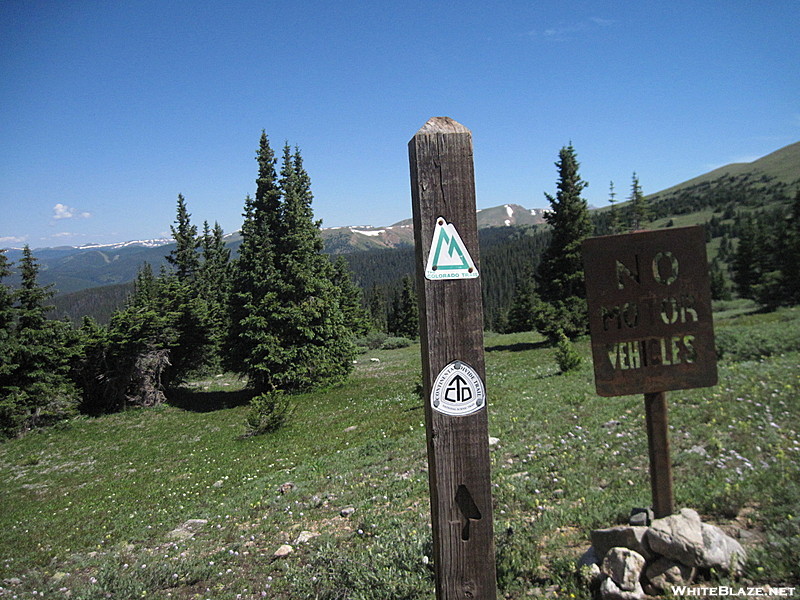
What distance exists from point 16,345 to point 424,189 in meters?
25.8

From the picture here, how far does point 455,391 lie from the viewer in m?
2.21

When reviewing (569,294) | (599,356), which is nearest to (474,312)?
(599,356)

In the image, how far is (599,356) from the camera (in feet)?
11.1

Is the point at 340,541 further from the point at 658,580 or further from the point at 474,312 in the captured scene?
the point at 474,312

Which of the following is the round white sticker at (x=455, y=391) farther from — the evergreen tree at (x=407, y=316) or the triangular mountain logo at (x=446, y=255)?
the evergreen tree at (x=407, y=316)

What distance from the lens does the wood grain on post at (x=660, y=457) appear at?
351cm

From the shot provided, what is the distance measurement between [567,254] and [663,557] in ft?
98.8

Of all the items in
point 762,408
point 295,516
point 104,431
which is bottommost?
point 104,431

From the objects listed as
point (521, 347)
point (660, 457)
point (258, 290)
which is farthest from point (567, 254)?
point (660, 457)

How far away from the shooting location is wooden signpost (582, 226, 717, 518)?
132 inches

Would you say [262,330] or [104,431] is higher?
[262,330]

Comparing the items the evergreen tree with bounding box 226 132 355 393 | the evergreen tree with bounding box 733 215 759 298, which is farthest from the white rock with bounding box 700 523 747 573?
the evergreen tree with bounding box 733 215 759 298

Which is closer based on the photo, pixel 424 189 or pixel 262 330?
pixel 424 189

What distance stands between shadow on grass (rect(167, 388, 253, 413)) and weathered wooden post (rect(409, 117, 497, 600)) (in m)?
23.8
